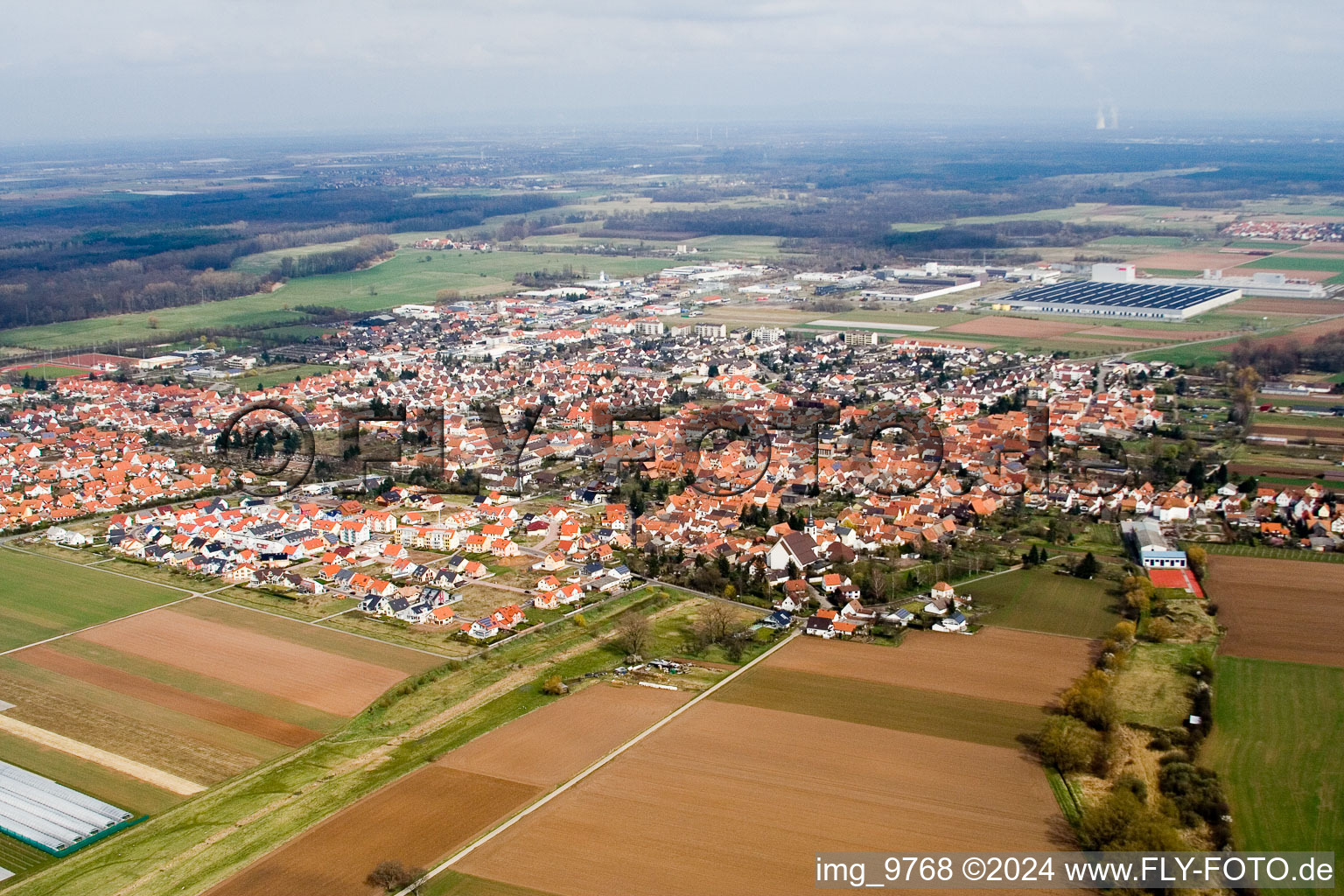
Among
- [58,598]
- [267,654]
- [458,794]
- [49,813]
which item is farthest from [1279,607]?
[58,598]

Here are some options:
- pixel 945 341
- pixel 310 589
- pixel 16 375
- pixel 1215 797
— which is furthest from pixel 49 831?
pixel 945 341

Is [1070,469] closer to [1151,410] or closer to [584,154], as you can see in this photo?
[1151,410]

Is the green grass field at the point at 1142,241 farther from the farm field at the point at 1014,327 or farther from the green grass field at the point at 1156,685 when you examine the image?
the green grass field at the point at 1156,685

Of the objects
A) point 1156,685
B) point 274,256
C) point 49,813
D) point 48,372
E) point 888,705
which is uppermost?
point 274,256

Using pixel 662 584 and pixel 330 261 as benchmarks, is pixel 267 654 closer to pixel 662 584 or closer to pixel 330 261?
pixel 662 584

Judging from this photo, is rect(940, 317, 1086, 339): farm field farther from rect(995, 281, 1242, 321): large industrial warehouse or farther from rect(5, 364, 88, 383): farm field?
rect(5, 364, 88, 383): farm field
